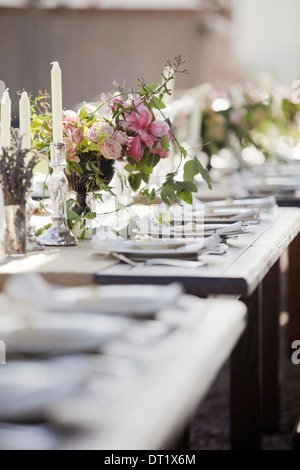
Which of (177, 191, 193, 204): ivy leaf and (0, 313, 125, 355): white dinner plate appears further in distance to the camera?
(177, 191, 193, 204): ivy leaf

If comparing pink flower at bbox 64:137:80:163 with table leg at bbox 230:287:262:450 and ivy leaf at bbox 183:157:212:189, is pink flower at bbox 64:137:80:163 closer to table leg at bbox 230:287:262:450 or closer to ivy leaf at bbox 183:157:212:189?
ivy leaf at bbox 183:157:212:189

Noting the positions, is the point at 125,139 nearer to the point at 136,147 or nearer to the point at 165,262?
the point at 136,147

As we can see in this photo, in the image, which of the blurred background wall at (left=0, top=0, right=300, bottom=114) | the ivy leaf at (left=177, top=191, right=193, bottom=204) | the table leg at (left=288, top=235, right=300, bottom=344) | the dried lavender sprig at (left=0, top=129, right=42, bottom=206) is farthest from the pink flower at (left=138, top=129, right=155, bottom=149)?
the blurred background wall at (left=0, top=0, right=300, bottom=114)

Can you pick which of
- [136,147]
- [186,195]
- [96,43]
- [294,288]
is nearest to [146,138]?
[136,147]

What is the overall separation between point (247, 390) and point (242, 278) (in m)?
1.00

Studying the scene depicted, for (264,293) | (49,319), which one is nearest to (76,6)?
(264,293)

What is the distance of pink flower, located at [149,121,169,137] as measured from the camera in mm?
1701

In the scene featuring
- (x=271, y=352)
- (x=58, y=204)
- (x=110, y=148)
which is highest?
(x=110, y=148)

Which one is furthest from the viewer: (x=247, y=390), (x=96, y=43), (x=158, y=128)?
(x=96, y=43)

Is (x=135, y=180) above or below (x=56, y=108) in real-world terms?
below

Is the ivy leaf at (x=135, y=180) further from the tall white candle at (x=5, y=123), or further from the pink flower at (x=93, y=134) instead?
the tall white candle at (x=5, y=123)

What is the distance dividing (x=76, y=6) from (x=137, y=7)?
2.52 feet

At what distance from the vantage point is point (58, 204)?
166 cm

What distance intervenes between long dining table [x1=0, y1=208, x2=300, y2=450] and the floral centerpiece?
0.17 meters
